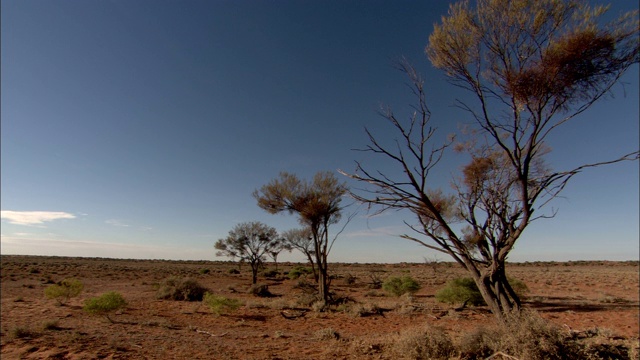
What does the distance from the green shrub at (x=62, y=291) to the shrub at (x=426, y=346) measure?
16.2 meters

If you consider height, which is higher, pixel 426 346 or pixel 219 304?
pixel 426 346

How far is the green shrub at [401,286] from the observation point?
2091cm

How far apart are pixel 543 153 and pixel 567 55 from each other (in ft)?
13.1

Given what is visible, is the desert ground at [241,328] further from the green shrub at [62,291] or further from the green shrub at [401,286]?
the green shrub at [401,286]

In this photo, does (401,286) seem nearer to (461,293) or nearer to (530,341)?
(461,293)

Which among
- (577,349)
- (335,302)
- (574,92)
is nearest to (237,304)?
(335,302)

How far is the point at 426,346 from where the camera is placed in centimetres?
612

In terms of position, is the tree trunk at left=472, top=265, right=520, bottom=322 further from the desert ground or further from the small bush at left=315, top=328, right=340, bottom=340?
the small bush at left=315, top=328, right=340, bottom=340

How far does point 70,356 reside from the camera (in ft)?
22.9

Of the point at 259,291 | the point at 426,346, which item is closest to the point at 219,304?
the point at 426,346

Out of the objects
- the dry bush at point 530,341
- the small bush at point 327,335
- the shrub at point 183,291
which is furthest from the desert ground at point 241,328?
the dry bush at point 530,341

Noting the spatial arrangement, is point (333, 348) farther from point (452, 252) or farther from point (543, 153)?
point (543, 153)

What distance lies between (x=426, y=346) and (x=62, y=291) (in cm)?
1684

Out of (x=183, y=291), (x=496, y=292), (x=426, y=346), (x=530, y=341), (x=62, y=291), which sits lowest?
(x=183, y=291)
